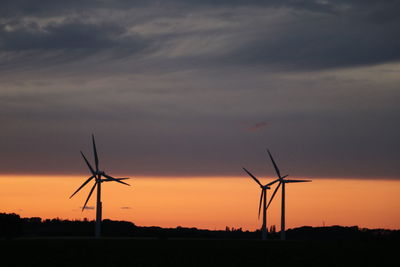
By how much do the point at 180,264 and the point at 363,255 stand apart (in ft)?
153

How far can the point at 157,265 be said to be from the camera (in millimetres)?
105938

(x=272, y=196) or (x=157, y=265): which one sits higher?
(x=272, y=196)

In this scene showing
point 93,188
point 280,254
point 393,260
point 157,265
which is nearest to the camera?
point 157,265

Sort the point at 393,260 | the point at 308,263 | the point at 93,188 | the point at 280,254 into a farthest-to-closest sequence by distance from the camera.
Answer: the point at 93,188, the point at 280,254, the point at 393,260, the point at 308,263

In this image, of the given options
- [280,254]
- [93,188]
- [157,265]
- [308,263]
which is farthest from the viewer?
[93,188]

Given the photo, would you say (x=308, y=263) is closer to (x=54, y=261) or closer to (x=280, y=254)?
(x=280, y=254)

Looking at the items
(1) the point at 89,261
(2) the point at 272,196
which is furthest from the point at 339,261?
(2) the point at 272,196

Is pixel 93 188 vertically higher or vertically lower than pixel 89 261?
higher

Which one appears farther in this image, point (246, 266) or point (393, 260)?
point (393, 260)

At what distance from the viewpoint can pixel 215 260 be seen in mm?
119688

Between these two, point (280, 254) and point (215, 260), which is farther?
point (280, 254)

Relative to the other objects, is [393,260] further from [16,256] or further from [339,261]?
[16,256]

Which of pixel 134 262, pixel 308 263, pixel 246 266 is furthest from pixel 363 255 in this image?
pixel 134 262

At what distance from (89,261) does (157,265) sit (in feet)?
50.5
